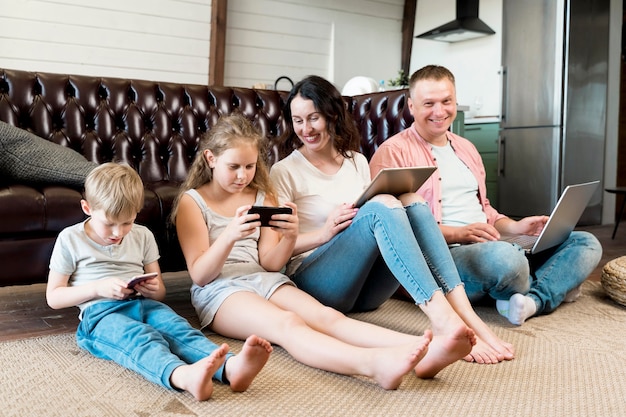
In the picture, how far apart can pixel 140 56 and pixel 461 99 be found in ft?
9.82

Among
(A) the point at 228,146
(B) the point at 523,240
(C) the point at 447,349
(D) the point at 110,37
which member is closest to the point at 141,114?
(A) the point at 228,146

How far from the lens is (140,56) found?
204 inches

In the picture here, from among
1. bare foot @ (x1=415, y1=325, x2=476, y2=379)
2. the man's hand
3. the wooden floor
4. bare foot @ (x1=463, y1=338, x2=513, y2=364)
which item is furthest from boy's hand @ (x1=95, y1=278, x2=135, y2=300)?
the man's hand

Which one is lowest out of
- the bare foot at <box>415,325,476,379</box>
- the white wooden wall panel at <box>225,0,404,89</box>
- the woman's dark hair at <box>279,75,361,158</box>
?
the bare foot at <box>415,325,476,379</box>

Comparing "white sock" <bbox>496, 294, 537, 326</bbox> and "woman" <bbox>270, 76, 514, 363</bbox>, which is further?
"white sock" <bbox>496, 294, 537, 326</bbox>

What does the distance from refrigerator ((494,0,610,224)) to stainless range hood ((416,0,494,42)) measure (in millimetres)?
246

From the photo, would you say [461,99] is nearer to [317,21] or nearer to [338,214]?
[317,21]

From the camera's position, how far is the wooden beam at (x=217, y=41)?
540 cm

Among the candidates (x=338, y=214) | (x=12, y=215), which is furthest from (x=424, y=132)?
(x=12, y=215)

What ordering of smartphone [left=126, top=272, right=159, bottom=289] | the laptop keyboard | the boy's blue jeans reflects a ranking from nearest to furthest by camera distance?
the boy's blue jeans, smartphone [left=126, top=272, right=159, bottom=289], the laptop keyboard

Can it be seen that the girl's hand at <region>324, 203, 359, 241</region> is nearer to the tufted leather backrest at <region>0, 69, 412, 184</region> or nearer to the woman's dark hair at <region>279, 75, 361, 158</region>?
the woman's dark hair at <region>279, 75, 361, 158</region>

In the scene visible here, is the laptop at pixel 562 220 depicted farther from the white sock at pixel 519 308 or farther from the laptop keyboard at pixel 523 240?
the white sock at pixel 519 308

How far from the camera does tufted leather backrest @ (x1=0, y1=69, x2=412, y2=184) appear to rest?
277 cm

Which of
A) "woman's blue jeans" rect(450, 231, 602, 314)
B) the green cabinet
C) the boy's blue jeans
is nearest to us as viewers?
the boy's blue jeans
